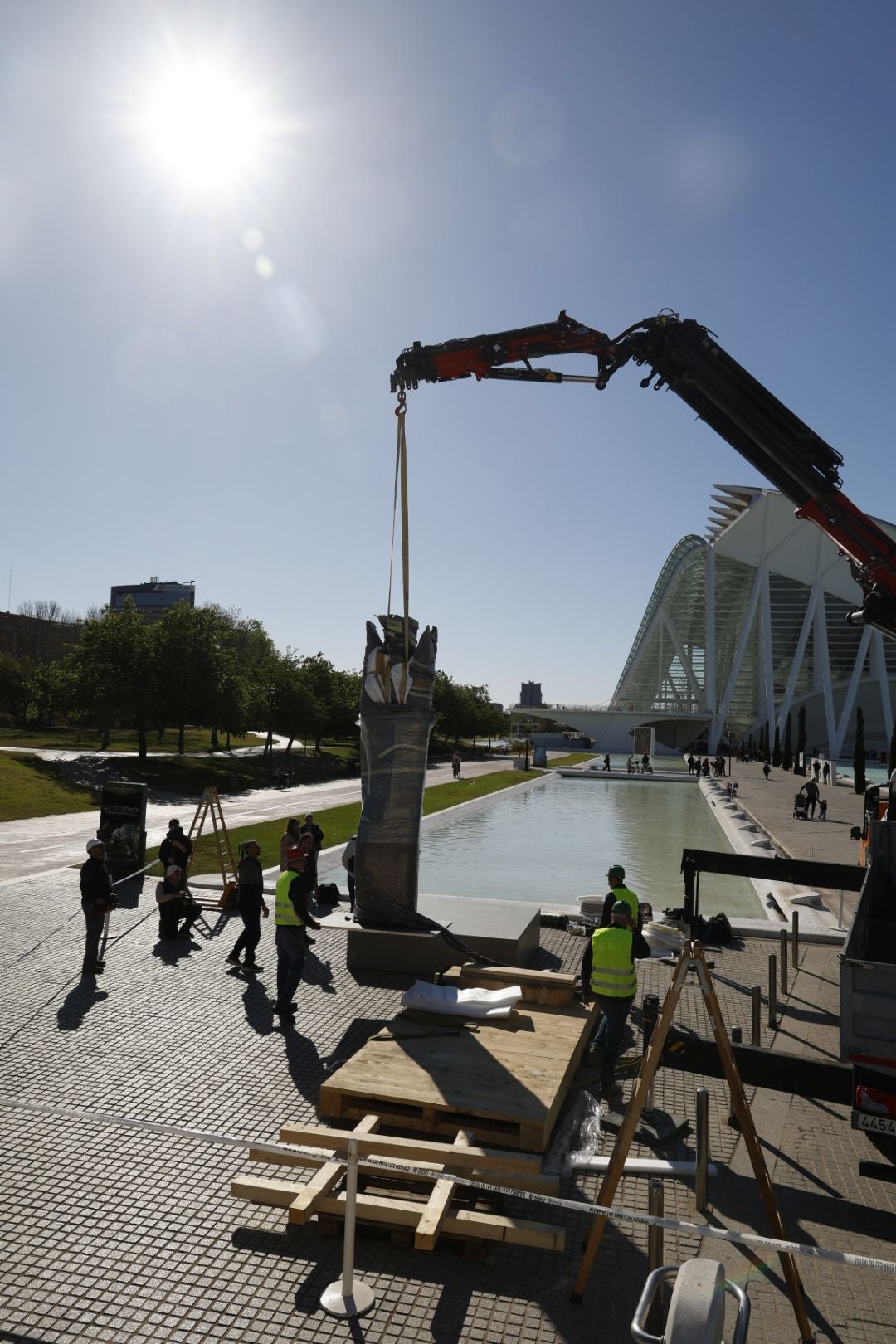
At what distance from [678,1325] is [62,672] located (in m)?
45.1

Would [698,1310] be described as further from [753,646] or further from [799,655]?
[753,646]

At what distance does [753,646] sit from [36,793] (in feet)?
261

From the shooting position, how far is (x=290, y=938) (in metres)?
9.70

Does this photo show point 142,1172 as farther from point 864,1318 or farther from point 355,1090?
point 864,1318

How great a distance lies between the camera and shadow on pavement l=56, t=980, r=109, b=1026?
9531 mm

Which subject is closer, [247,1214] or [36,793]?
[247,1214]

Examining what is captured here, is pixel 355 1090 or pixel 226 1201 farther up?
pixel 355 1090

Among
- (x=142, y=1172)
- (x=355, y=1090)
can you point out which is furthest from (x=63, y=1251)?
(x=355, y=1090)

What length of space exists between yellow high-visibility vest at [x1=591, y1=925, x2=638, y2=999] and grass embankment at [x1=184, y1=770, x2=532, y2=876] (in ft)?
31.7

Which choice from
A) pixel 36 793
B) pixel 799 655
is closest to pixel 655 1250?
pixel 36 793

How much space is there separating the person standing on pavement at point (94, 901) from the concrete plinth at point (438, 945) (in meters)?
3.27

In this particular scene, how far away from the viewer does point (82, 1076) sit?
8.05 m

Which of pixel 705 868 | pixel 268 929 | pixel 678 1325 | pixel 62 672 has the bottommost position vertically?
pixel 268 929

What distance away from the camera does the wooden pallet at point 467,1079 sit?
6.46 meters
